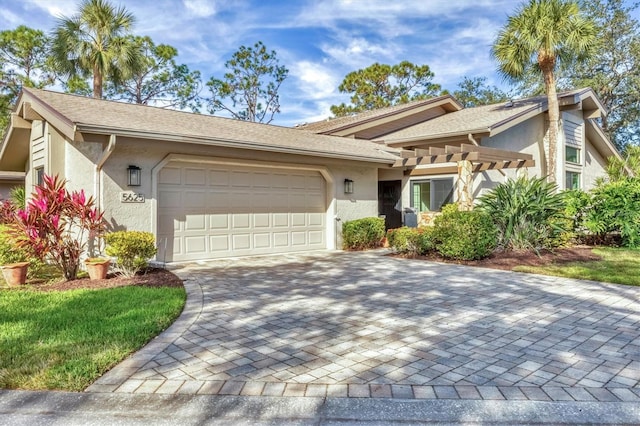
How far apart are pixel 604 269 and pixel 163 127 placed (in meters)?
9.71

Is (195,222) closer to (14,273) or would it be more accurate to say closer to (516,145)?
(14,273)

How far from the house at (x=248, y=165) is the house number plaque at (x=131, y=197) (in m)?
0.02

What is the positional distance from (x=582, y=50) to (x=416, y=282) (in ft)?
37.6

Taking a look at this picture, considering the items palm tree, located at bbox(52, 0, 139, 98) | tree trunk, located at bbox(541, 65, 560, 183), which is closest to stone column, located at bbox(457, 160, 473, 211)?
tree trunk, located at bbox(541, 65, 560, 183)

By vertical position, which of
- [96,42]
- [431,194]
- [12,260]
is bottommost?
[12,260]

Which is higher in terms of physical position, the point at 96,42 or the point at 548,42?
the point at 96,42

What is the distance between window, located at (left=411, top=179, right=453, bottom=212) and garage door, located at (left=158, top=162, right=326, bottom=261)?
12.4 ft

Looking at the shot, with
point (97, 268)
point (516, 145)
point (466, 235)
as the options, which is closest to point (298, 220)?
point (466, 235)

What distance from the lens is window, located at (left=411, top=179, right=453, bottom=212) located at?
538 inches

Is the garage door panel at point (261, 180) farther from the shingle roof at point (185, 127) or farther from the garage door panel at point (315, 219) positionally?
the garage door panel at point (315, 219)

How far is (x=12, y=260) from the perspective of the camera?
7.85 m

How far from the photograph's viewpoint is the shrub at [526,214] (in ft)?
33.1

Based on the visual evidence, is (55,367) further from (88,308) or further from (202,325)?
(88,308)

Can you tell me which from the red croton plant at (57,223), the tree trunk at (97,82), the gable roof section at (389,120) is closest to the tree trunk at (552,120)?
the gable roof section at (389,120)
